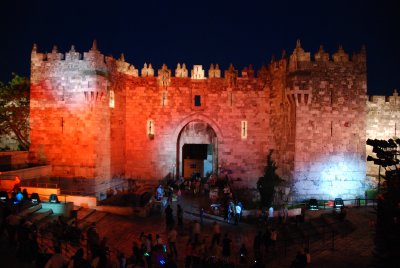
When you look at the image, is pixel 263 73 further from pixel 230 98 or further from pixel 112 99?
pixel 112 99

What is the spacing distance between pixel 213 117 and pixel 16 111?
13.1 m

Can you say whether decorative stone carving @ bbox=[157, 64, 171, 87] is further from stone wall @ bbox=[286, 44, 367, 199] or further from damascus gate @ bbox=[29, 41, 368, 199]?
stone wall @ bbox=[286, 44, 367, 199]

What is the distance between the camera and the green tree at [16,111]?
2341 cm

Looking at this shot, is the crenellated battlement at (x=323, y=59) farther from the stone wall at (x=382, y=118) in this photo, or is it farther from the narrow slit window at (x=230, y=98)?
the narrow slit window at (x=230, y=98)

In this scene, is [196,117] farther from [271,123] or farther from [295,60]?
[295,60]

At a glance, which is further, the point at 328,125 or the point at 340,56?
the point at 340,56

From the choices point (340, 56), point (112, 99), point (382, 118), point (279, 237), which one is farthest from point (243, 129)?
point (279, 237)

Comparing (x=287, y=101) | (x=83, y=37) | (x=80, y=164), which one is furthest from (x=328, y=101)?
(x=83, y=37)

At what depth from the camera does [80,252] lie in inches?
329

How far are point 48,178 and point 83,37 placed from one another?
3483 centimetres

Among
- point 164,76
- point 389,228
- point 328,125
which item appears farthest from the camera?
point 164,76

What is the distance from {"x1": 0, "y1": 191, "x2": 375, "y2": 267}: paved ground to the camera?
1098 cm

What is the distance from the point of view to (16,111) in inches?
927

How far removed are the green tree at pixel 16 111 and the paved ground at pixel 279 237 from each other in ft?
34.7
